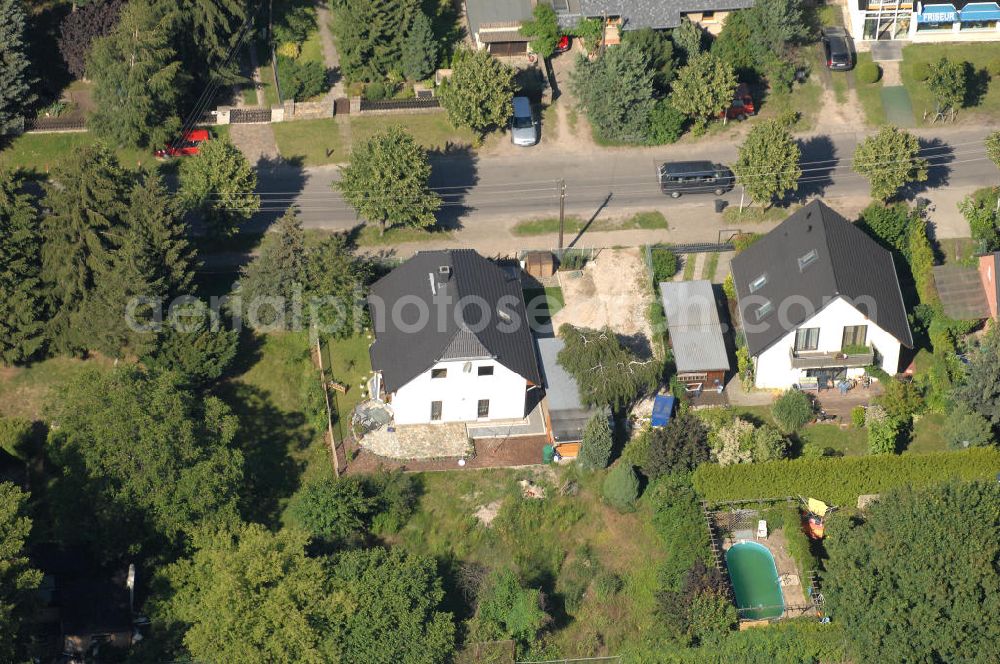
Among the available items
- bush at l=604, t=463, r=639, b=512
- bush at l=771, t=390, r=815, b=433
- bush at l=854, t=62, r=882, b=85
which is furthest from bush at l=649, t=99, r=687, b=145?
bush at l=604, t=463, r=639, b=512

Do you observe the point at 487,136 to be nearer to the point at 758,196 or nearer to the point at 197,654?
the point at 758,196

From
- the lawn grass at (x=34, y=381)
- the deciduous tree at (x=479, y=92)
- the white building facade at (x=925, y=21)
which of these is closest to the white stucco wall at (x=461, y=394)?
the lawn grass at (x=34, y=381)

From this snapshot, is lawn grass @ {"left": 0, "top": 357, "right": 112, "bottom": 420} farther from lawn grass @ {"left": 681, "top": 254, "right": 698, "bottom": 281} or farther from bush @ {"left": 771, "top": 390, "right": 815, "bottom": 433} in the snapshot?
bush @ {"left": 771, "top": 390, "right": 815, "bottom": 433}

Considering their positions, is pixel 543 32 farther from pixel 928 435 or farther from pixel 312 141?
pixel 928 435

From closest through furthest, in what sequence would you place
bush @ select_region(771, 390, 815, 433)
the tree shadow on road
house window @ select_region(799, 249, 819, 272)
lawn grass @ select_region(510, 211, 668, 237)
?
bush @ select_region(771, 390, 815, 433)
house window @ select_region(799, 249, 819, 272)
lawn grass @ select_region(510, 211, 668, 237)
the tree shadow on road

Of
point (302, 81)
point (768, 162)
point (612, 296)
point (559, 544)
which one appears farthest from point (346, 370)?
point (768, 162)

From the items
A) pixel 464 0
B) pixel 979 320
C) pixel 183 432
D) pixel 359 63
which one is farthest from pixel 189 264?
pixel 979 320

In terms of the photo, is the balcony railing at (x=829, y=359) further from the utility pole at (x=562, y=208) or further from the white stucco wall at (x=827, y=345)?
the utility pole at (x=562, y=208)
